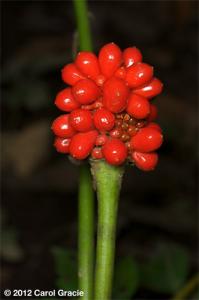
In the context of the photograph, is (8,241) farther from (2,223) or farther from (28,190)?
(28,190)

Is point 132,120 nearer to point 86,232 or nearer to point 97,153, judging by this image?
point 97,153

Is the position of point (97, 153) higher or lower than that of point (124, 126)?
lower

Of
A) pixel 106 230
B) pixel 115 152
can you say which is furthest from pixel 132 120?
pixel 106 230

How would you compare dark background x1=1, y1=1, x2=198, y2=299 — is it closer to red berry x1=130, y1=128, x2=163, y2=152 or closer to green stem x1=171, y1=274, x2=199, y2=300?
green stem x1=171, y1=274, x2=199, y2=300

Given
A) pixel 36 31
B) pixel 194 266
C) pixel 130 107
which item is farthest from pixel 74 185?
pixel 36 31

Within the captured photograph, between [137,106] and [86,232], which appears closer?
[137,106]

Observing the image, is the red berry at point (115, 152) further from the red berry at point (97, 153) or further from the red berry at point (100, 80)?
the red berry at point (100, 80)

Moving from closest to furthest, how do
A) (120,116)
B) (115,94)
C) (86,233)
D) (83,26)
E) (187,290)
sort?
(115,94)
(120,116)
(86,233)
(83,26)
(187,290)
